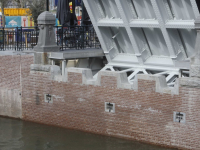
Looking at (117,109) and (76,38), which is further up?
(76,38)

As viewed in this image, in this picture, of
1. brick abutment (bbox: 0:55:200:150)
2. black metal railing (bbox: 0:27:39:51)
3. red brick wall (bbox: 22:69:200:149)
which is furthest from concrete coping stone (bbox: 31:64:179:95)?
black metal railing (bbox: 0:27:39:51)

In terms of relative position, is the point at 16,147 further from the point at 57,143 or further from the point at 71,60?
the point at 71,60

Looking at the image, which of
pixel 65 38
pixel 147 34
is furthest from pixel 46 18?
pixel 147 34

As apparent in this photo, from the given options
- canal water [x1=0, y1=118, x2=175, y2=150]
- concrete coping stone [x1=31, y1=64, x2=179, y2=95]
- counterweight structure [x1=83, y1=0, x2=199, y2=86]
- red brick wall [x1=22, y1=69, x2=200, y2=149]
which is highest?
counterweight structure [x1=83, y1=0, x2=199, y2=86]

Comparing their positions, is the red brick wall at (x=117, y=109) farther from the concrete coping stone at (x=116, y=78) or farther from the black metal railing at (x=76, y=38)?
the black metal railing at (x=76, y=38)

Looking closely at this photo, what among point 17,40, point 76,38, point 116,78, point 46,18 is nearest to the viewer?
point 116,78

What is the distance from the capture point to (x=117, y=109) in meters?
15.5

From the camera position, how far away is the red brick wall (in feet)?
45.6

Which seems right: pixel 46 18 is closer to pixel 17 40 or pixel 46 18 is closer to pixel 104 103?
pixel 17 40

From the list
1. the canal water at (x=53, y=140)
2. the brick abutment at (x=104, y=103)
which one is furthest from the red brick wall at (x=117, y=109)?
the canal water at (x=53, y=140)

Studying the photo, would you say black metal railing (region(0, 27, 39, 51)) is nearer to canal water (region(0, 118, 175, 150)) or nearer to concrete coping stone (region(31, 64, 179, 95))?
concrete coping stone (region(31, 64, 179, 95))

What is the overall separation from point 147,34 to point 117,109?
116 inches

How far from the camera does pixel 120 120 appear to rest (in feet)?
50.6

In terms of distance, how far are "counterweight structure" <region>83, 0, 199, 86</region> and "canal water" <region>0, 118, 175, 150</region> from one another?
249cm
